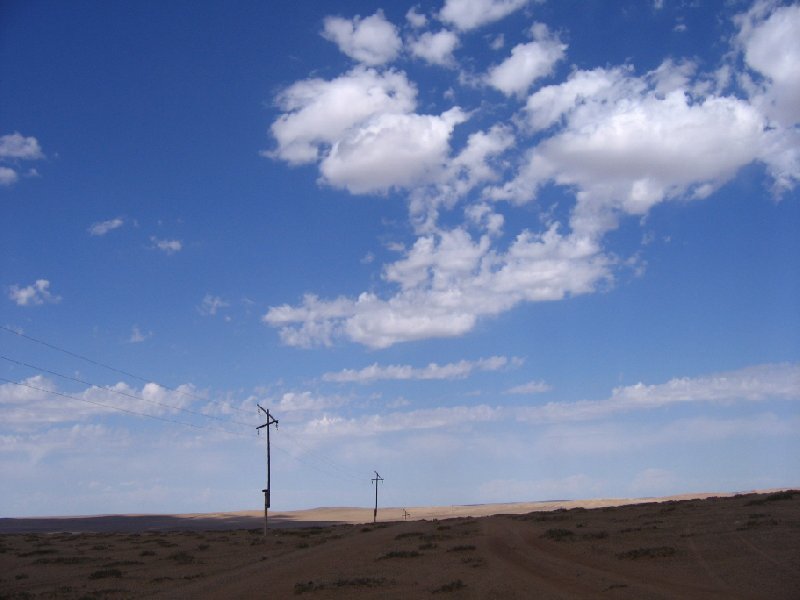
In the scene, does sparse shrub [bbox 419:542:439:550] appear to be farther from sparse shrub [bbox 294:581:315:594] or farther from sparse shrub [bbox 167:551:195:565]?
sparse shrub [bbox 167:551:195:565]

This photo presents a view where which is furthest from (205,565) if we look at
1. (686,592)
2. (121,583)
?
(686,592)

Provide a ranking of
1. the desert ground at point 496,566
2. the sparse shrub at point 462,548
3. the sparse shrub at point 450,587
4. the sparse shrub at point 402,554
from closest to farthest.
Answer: the desert ground at point 496,566, the sparse shrub at point 450,587, the sparse shrub at point 402,554, the sparse shrub at point 462,548

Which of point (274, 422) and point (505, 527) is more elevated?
point (274, 422)

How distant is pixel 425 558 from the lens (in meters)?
30.6

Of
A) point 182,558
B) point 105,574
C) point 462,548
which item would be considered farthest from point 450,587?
point 182,558

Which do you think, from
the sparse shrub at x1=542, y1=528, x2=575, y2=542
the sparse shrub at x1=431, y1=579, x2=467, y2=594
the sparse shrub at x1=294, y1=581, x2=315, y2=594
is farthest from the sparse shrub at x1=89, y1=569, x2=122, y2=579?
the sparse shrub at x1=542, y1=528, x2=575, y2=542

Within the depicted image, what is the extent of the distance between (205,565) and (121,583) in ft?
22.7

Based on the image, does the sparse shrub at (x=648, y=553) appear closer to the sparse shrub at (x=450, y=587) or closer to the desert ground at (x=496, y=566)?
the desert ground at (x=496, y=566)

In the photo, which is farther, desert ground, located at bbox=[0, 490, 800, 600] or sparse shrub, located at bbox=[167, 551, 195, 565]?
sparse shrub, located at bbox=[167, 551, 195, 565]

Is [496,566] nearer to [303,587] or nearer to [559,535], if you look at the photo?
[303,587]

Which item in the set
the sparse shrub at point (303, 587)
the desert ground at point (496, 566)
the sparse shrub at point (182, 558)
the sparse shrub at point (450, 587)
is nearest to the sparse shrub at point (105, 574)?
the desert ground at point (496, 566)

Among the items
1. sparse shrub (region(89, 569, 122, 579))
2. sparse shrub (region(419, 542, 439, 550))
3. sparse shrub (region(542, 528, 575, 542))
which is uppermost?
sparse shrub (region(542, 528, 575, 542))

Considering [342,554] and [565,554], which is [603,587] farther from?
[342,554]

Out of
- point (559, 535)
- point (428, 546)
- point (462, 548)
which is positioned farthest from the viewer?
point (428, 546)
